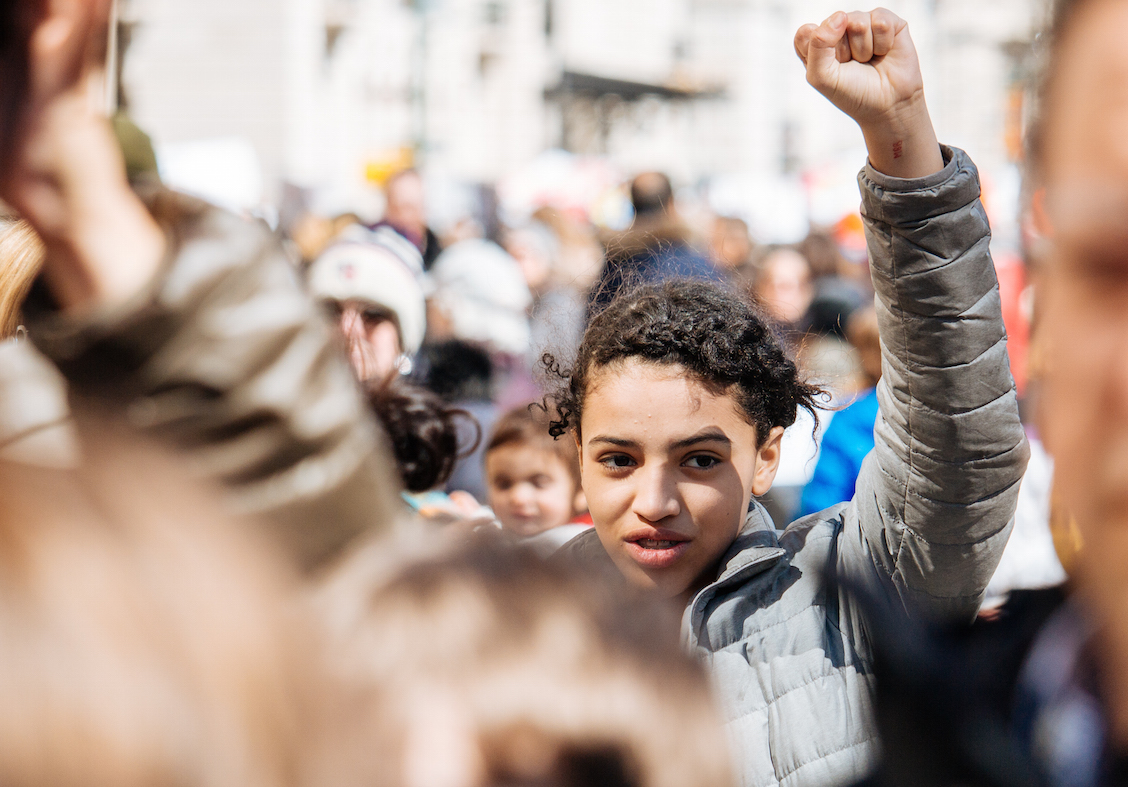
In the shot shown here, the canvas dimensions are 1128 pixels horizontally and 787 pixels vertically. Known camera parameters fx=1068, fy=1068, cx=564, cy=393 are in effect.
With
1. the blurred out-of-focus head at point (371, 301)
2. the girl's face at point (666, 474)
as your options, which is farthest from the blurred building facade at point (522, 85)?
the blurred out-of-focus head at point (371, 301)

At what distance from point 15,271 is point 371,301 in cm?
183

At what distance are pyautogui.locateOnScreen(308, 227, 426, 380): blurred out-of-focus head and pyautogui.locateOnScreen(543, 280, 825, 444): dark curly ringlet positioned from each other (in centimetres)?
89

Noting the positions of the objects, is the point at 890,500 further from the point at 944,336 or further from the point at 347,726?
the point at 347,726

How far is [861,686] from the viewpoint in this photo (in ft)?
4.99

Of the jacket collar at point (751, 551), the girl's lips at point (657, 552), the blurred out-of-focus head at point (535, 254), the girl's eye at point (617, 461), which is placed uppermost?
the girl's eye at point (617, 461)

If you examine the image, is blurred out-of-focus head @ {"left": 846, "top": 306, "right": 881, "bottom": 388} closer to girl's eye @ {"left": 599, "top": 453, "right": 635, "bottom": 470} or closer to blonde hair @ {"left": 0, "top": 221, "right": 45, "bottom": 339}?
girl's eye @ {"left": 599, "top": 453, "right": 635, "bottom": 470}

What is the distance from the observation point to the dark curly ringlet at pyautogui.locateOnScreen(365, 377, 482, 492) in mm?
2555

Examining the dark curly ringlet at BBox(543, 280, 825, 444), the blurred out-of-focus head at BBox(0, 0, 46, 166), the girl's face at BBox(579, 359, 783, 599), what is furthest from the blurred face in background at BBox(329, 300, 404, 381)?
the blurred out-of-focus head at BBox(0, 0, 46, 166)

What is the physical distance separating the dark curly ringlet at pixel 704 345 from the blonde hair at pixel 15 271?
36.4 inches

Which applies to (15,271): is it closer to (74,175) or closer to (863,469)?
(74,175)

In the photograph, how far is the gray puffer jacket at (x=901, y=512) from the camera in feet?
4.80

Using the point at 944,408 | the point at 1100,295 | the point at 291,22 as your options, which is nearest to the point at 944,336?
the point at 944,408

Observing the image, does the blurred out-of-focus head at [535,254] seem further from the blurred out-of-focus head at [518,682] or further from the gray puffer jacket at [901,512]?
the blurred out-of-focus head at [518,682]

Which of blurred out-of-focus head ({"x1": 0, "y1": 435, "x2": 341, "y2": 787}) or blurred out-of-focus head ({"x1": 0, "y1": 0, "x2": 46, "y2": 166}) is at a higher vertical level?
blurred out-of-focus head ({"x1": 0, "y1": 0, "x2": 46, "y2": 166})
